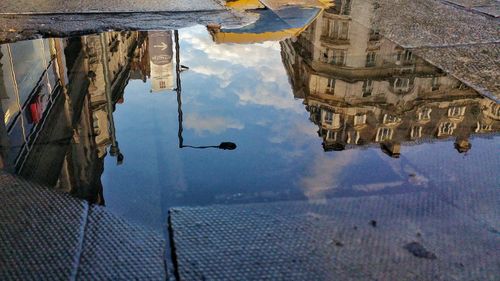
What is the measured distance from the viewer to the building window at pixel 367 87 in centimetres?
538

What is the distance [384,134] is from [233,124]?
1.39 meters

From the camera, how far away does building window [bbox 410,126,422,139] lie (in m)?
4.49

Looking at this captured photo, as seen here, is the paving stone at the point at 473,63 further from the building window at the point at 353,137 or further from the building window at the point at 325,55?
the building window at the point at 353,137

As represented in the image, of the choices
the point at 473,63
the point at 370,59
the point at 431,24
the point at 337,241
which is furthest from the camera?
the point at 431,24

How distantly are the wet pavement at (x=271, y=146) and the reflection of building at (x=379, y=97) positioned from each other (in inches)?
0.9

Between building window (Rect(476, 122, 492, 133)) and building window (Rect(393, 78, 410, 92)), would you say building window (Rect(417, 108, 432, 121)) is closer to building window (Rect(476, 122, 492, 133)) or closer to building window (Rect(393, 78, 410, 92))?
building window (Rect(476, 122, 492, 133))

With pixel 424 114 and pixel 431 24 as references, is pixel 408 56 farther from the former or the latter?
pixel 431 24

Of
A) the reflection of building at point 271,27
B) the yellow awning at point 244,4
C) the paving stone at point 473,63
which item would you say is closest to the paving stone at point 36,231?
the paving stone at point 473,63

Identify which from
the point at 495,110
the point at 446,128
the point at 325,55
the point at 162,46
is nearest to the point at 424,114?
the point at 446,128

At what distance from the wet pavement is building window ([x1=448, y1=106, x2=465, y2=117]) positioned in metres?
0.02

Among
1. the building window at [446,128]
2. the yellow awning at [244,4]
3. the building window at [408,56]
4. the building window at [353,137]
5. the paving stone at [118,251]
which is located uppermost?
the yellow awning at [244,4]

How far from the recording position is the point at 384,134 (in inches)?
178

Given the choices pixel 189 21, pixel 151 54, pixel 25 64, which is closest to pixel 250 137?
pixel 151 54

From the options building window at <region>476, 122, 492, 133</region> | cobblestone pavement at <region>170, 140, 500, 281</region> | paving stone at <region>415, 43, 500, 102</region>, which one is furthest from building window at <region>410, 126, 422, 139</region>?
paving stone at <region>415, 43, 500, 102</region>
